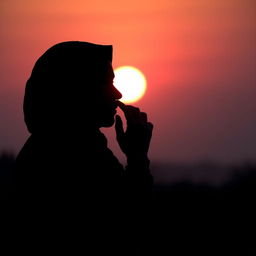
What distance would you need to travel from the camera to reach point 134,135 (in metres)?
5.94

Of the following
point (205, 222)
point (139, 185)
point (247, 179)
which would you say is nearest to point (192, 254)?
point (205, 222)

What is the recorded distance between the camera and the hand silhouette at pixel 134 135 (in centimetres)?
592

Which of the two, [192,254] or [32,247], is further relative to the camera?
[192,254]

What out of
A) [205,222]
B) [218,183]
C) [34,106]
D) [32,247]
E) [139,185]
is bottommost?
[218,183]

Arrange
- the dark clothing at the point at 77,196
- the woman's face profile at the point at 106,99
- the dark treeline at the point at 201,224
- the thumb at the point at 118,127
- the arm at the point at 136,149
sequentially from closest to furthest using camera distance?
1. the dark clothing at the point at 77,196
2. the arm at the point at 136,149
3. the woman's face profile at the point at 106,99
4. the thumb at the point at 118,127
5. the dark treeline at the point at 201,224

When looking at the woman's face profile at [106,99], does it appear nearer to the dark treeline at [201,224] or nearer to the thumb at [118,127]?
the thumb at [118,127]

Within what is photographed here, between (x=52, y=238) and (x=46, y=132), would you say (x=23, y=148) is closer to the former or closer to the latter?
(x=46, y=132)

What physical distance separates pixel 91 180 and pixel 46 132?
415 mm

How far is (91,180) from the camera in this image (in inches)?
219

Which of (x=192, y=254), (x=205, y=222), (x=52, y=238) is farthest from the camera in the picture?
(x=205, y=222)

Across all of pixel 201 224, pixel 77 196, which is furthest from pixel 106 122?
pixel 201 224

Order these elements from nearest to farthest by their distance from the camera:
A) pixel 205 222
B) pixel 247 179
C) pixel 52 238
Answer: pixel 52 238, pixel 205 222, pixel 247 179

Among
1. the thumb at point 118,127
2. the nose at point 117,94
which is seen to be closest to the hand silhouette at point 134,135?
the thumb at point 118,127

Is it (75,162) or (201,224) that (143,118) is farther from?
(201,224)
